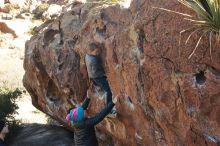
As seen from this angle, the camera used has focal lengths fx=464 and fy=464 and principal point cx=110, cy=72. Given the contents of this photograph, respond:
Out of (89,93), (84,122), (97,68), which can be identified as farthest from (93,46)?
(84,122)

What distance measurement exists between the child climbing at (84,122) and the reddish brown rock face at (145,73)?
1.12ft

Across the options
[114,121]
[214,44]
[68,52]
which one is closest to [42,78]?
[68,52]

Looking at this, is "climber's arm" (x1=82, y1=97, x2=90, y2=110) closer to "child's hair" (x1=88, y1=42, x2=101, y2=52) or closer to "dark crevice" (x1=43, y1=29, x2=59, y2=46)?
"child's hair" (x1=88, y1=42, x2=101, y2=52)

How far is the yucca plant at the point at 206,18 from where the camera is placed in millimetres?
6363

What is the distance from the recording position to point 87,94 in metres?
10.7

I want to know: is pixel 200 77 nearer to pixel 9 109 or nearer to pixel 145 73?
pixel 145 73

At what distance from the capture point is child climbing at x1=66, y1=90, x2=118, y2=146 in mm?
9320

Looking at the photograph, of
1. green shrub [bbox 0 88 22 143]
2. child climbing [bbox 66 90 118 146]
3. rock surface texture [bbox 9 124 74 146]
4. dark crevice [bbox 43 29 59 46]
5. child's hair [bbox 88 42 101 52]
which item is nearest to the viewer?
child climbing [bbox 66 90 118 146]

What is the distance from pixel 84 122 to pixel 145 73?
2201 millimetres

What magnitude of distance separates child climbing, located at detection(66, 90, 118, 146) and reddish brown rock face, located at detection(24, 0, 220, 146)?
0.34 m

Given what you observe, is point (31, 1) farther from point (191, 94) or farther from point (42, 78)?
point (191, 94)

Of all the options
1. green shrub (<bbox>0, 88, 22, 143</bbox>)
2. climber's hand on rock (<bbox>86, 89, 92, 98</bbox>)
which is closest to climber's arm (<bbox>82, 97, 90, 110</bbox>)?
climber's hand on rock (<bbox>86, 89, 92, 98</bbox>)

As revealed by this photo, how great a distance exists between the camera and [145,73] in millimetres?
7898

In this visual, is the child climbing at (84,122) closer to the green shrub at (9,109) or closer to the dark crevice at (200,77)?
the dark crevice at (200,77)
